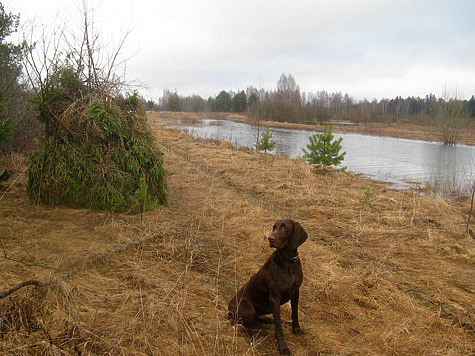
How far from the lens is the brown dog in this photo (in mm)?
2658

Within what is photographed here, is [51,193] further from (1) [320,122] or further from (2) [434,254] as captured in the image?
(1) [320,122]

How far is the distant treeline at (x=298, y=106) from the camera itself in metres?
51.8

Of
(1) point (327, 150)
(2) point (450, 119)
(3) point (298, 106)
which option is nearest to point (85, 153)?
(1) point (327, 150)

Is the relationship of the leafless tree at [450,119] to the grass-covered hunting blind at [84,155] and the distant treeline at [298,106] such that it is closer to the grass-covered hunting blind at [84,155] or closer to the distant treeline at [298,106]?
the distant treeline at [298,106]

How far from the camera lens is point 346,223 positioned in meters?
6.58

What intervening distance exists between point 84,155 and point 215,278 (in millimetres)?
3736

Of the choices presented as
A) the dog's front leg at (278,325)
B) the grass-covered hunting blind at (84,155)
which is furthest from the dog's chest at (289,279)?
the grass-covered hunting blind at (84,155)

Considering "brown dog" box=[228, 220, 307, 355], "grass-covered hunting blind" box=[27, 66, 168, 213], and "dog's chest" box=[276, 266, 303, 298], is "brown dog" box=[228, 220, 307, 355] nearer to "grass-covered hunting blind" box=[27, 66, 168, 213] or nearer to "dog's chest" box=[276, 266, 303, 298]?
"dog's chest" box=[276, 266, 303, 298]

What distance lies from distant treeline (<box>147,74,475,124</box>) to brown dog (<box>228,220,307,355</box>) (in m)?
20.0

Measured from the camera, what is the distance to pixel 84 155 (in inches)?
227

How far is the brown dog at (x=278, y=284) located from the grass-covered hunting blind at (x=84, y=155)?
3319mm

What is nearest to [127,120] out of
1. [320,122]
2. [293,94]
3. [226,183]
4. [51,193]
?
[51,193]

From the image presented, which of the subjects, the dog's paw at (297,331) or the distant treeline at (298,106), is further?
the distant treeline at (298,106)

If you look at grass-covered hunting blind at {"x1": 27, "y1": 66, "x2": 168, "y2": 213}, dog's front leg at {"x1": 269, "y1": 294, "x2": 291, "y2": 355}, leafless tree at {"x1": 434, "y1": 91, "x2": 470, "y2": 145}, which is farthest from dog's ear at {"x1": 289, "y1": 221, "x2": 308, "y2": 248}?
leafless tree at {"x1": 434, "y1": 91, "x2": 470, "y2": 145}
